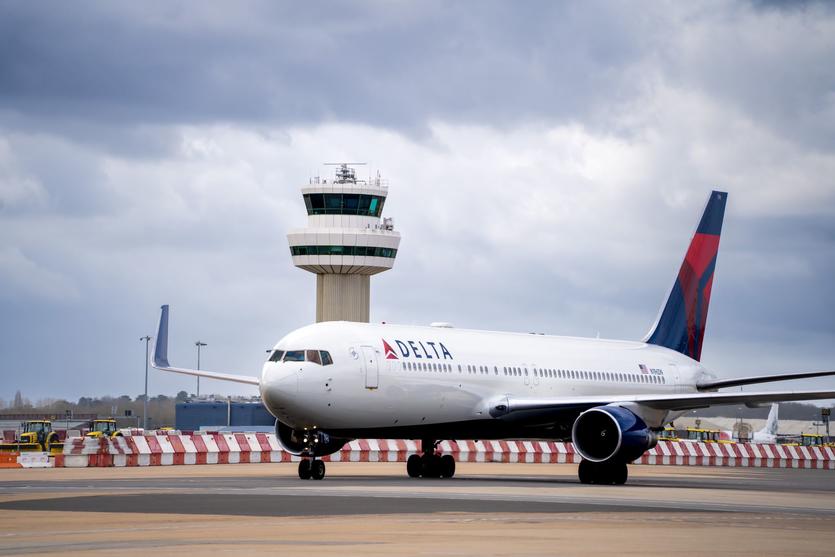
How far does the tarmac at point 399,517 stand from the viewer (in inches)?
611

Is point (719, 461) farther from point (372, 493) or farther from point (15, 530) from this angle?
point (15, 530)

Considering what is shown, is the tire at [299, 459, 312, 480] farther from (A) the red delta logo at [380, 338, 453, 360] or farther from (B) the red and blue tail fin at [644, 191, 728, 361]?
(B) the red and blue tail fin at [644, 191, 728, 361]

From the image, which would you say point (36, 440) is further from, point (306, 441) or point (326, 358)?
point (326, 358)

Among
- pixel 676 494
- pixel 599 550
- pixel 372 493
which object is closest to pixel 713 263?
pixel 676 494

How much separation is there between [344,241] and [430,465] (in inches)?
1941

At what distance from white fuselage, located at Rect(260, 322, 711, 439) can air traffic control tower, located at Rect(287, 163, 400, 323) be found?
140ft

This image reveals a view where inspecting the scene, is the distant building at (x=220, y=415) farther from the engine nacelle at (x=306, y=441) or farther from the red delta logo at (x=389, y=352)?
the red delta logo at (x=389, y=352)

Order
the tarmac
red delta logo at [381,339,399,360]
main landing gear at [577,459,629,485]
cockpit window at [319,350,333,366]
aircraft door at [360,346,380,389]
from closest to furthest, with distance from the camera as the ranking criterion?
the tarmac < cockpit window at [319,350,333,366] < aircraft door at [360,346,380,389] < main landing gear at [577,459,629,485] < red delta logo at [381,339,399,360]

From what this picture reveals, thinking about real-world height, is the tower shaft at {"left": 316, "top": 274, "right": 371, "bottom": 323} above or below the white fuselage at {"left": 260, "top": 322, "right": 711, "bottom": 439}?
above

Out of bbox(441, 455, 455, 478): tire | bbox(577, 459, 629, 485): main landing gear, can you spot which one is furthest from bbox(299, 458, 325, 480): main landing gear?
bbox(577, 459, 629, 485): main landing gear

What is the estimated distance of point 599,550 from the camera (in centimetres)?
1523

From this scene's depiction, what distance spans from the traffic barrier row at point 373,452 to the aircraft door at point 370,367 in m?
12.5

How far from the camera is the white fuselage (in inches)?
1351

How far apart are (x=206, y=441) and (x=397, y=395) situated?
45.5 feet
